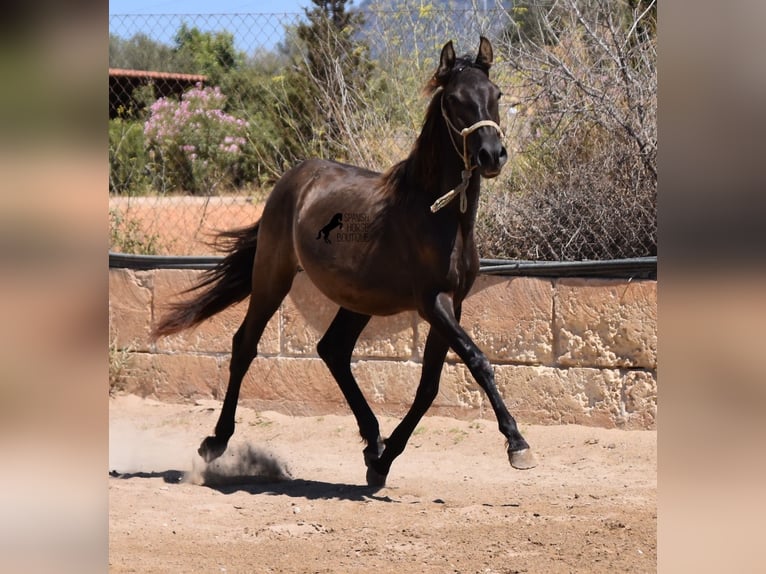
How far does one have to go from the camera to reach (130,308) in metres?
7.48

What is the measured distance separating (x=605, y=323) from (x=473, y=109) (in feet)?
6.95

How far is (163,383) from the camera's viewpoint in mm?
7410

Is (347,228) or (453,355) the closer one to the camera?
(347,228)

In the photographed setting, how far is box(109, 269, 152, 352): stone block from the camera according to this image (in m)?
7.42

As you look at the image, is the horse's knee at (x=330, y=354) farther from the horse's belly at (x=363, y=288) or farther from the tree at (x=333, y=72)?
the tree at (x=333, y=72)

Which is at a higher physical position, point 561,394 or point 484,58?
point 484,58

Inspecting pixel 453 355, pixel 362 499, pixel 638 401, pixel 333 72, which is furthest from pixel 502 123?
pixel 362 499

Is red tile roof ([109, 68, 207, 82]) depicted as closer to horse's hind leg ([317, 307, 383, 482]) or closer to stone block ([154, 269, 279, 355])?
stone block ([154, 269, 279, 355])

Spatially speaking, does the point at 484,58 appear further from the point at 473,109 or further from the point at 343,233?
the point at 343,233

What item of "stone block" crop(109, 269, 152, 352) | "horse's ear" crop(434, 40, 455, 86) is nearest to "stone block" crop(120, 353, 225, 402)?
"stone block" crop(109, 269, 152, 352)

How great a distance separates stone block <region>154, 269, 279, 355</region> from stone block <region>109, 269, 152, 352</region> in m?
0.09
